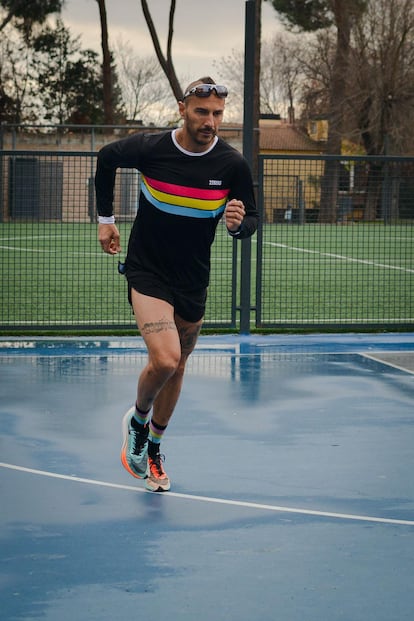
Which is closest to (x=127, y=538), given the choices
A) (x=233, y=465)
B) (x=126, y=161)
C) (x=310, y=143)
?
(x=233, y=465)

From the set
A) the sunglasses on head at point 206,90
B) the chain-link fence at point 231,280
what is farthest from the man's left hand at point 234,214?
the chain-link fence at point 231,280

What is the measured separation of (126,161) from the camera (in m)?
6.21

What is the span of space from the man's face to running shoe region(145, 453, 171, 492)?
5.83 ft

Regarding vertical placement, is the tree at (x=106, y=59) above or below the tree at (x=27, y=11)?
below

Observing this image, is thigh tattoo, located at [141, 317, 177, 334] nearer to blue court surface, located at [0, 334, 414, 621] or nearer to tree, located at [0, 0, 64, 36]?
blue court surface, located at [0, 334, 414, 621]

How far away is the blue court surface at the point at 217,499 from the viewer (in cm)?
461

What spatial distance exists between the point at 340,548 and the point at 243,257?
757cm

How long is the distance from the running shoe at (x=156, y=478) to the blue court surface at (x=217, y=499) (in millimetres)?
69

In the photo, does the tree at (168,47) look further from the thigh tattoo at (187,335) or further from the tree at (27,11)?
the thigh tattoo at (187,335)

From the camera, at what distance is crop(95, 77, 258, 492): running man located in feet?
19.7

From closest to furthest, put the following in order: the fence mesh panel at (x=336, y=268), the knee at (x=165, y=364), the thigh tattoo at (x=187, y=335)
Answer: the knee at (x=165, y=364) < the thigh tattoo at (x=187, y=335) < the fence mesh panel at (x=336, y=268)

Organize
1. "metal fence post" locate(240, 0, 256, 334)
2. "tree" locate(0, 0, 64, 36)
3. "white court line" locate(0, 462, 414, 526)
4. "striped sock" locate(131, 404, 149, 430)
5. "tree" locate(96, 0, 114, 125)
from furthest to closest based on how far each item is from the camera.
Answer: "tree" locate(0, 0, 64, 36), "tree" locate(96, 0, 114, 125), "metal fence post" locate(240, 0, 256, 334), "striped sock" locate(131, 404, 149, 430), "white court line" locate(0, 462, 414, 526)

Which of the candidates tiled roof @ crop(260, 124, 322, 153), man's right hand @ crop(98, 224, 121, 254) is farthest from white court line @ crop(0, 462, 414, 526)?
A: tiled roof @ crop(260, 124, 322, 153)

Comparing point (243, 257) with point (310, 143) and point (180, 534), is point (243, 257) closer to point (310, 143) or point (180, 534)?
point (180, 534)
